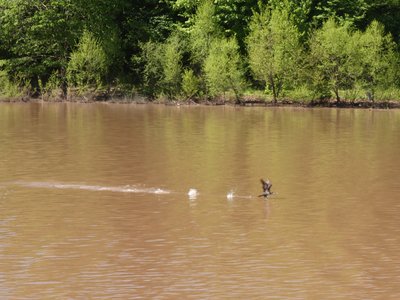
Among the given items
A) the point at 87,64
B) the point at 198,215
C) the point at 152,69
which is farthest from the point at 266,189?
the point at 87,64

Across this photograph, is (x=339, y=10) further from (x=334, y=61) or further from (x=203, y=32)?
(x=203, y=32)

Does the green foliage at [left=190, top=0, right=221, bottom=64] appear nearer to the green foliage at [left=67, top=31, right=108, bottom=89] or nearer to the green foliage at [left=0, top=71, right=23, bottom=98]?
the green foliage at [left=67, top=31, right=108, bottom=89]

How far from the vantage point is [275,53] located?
6700cm

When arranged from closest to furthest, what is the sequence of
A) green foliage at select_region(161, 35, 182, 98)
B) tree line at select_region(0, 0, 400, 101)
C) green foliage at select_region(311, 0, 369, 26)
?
tree line at select_region(0, 0, 400, 101) < green foliage at select_region(161, 35, 182, 98) < green foliage at select_region(311, 0, 369, 26)

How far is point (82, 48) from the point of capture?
71.9 m

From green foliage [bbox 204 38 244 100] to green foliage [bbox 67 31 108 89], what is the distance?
29.9 ft

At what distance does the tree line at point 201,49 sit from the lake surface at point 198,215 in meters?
21.6

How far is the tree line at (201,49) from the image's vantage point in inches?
2603

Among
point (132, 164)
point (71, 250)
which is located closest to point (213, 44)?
point (132, 164)

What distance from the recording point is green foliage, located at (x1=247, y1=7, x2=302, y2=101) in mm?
67125

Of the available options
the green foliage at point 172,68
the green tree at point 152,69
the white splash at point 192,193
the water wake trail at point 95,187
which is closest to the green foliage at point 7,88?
the green tree at point 152,69

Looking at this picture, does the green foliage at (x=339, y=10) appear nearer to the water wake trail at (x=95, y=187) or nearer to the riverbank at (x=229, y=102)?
the riverbank at (x=229, y=102)

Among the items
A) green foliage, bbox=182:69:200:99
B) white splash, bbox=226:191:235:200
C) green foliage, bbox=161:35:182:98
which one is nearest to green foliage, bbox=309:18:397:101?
green foliage, bbox=182:69:200:99

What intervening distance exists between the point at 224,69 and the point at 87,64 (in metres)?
12.3
